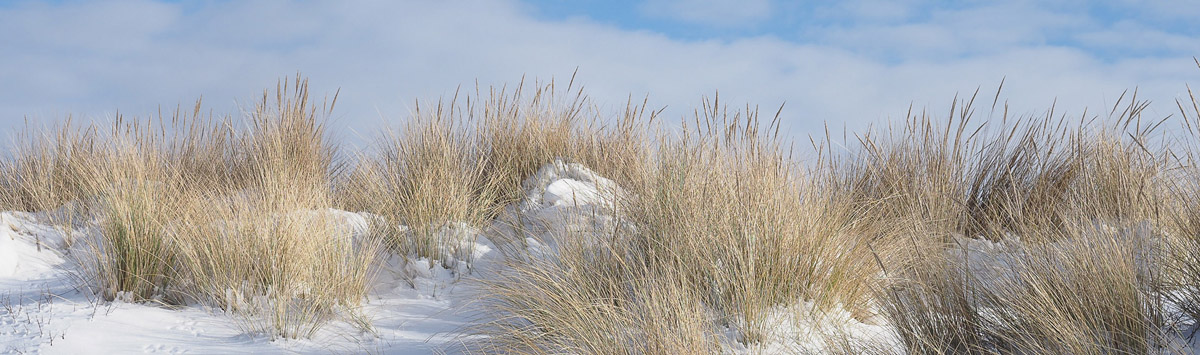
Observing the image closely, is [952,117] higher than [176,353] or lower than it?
higher

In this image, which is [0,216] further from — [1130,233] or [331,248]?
[1130,233]

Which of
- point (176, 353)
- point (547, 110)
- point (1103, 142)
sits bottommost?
point (176, 353)

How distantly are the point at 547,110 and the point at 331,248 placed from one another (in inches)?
86.5

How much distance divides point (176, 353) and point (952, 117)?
4017 millimetres

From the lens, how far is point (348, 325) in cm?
356

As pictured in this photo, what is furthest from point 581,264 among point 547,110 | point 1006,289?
point 547,110

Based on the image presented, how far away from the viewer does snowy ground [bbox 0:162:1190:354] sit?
10.2 ft

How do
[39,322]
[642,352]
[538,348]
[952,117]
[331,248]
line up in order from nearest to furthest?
[642,352], [538,348], [39,322], [331,248], [952,117]

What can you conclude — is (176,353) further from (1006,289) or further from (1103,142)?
(1103,142)

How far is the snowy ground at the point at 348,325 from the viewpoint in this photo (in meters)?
3.11

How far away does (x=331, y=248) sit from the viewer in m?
3.82

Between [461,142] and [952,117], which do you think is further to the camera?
[461,142]

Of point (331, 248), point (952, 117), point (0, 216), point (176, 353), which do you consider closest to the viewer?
point (176, 353)

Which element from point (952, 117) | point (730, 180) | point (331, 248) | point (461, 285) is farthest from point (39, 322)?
point (952, 117)
